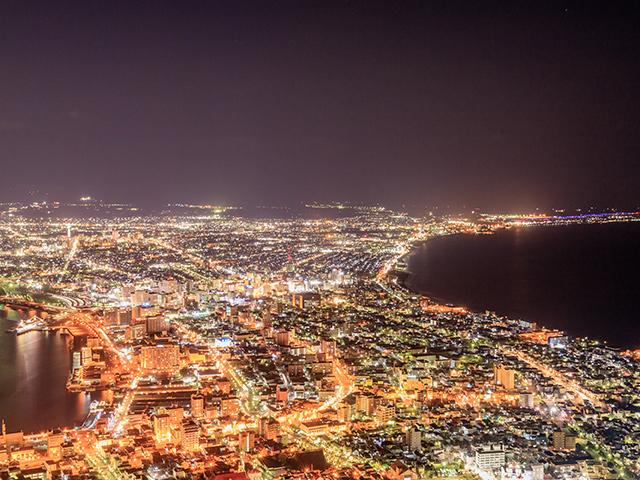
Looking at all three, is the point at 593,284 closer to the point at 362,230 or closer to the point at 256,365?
the point at 256,365

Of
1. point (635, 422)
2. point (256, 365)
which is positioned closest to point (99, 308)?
point (256, 365)

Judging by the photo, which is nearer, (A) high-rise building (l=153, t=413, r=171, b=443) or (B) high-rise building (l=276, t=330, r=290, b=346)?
(A) high-rise building (l=153, t=413, r=171, b=443)

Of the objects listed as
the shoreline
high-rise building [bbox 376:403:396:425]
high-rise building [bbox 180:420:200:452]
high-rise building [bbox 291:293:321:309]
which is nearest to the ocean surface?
high-rise building [bbox 180:420:200:452]

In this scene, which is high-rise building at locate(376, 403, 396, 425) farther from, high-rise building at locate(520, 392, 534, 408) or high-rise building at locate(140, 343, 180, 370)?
high-rise building at locate(140, 343, 180, 370)

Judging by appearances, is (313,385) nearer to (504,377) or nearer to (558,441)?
(504,377)

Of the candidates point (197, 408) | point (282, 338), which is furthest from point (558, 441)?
point (282, 338)

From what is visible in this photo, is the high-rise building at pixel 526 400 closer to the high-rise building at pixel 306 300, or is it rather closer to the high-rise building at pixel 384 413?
the high-rise building at pixel 384 413
